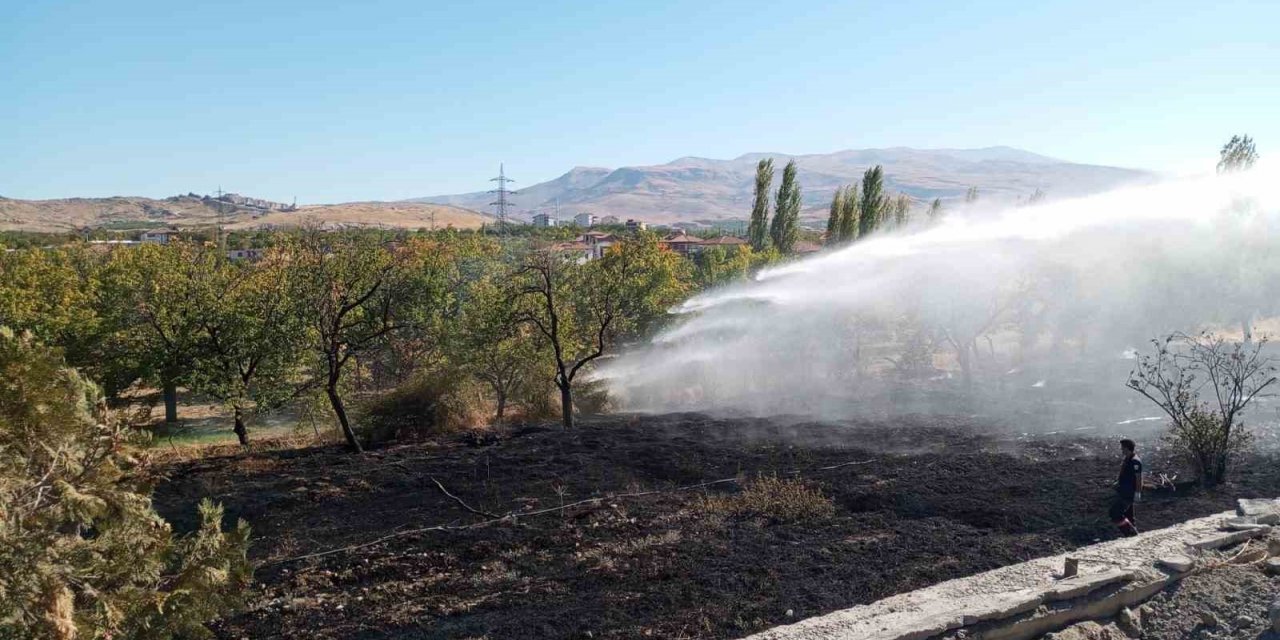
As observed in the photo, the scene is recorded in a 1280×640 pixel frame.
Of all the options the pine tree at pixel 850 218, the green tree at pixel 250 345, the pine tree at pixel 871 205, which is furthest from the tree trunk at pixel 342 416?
the pine tree at pixel 871 205

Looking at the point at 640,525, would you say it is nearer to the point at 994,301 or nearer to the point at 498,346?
the point at 498,346

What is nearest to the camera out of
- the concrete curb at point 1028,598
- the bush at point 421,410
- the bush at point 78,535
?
the bush at point 78,535

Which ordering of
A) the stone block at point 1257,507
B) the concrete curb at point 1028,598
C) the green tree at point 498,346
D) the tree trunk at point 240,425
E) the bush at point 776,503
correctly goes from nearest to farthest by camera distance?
1. the concrete curb at point 1028,598
2. the stone block at point 1257,507
3. the bush at point 776,503
4. the tree trunk at point 240,425
5. the green tree at point 498,346

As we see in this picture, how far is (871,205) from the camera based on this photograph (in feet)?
143

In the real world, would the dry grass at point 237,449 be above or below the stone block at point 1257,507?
below

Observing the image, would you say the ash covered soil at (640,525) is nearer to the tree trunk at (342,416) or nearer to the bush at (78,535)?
the tree trunk at (342,416)

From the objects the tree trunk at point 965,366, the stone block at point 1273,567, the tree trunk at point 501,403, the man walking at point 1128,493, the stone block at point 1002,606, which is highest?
the man walking at point 1128,493

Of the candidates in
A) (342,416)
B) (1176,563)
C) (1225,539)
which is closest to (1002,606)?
(1176,563)

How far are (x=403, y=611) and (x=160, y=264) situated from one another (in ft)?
93.1

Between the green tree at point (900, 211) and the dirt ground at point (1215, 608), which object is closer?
the dirt ground at point (1215, 608)

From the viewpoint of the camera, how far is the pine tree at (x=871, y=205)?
43.5 m

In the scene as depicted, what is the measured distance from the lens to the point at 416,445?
21391 mm

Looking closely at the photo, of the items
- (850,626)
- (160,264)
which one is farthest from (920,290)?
(160,264)

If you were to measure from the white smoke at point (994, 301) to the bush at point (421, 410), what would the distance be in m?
8.77
